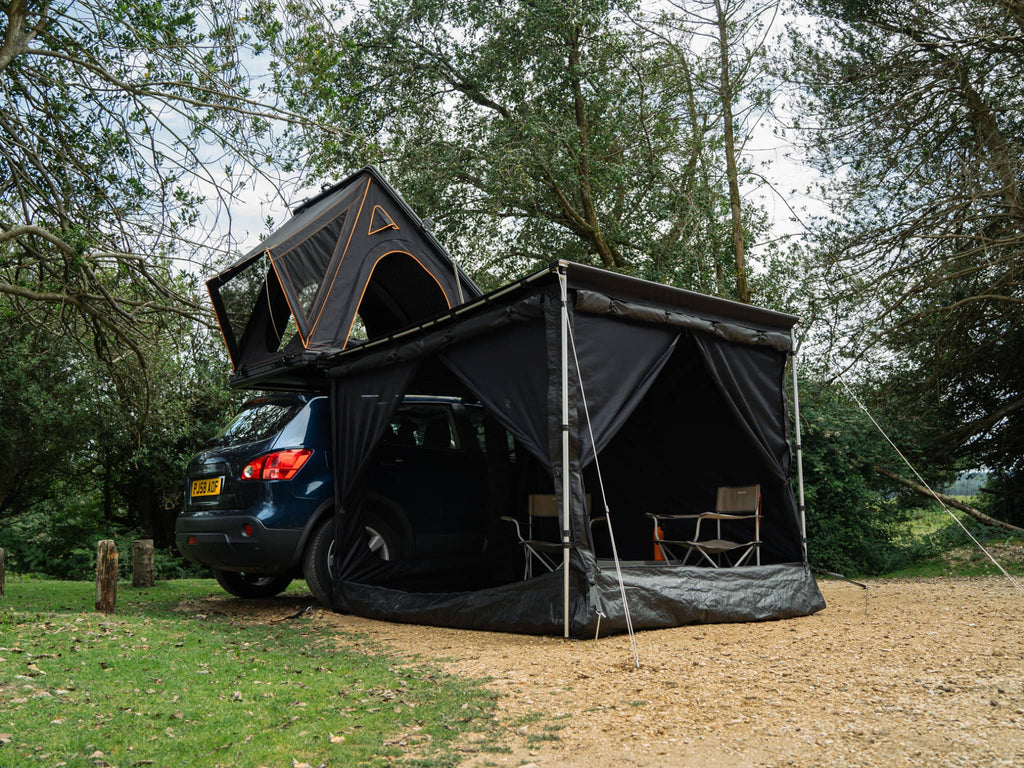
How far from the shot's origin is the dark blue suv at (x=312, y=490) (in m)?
6.72

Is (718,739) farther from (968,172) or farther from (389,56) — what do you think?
(389,56)

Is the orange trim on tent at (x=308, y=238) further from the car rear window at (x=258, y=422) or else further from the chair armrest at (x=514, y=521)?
the chair armrest at (x=514, y=521)

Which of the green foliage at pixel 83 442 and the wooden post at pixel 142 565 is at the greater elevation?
the green foliage at pixel 83 442

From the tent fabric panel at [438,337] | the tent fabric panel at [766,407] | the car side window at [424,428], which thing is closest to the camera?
the tent fabric panel at [438,337]

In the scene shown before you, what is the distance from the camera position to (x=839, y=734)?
3.26 meters

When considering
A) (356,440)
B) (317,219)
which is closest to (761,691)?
(356,440)

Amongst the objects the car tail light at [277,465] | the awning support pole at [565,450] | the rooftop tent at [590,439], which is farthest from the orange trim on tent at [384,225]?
the awning support pole at [565,450]

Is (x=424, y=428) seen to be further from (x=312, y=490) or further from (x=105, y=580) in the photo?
(x=105, y=580)

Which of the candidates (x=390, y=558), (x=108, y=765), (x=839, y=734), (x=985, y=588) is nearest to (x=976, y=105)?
(x=985, y=588)

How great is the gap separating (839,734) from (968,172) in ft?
27.1

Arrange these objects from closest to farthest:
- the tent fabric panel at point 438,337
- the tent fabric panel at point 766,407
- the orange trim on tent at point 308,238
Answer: the tent fabric panel at point 438,337 < the tent fabric panel at point 766,407 < the orange trim on tent at point 308,238

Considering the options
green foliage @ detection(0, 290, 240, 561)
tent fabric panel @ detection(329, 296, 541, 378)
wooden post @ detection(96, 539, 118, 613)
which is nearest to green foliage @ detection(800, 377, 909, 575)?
tent fabric panel @ detection(329, 296, 541, 378)

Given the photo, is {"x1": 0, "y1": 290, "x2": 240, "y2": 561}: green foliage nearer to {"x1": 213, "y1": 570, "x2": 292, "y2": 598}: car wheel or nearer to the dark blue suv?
{"x1": 213, "y1": 570, "x2": 292, "y2": 598}: car wheel

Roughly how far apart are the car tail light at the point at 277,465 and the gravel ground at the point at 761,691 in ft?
4.64
